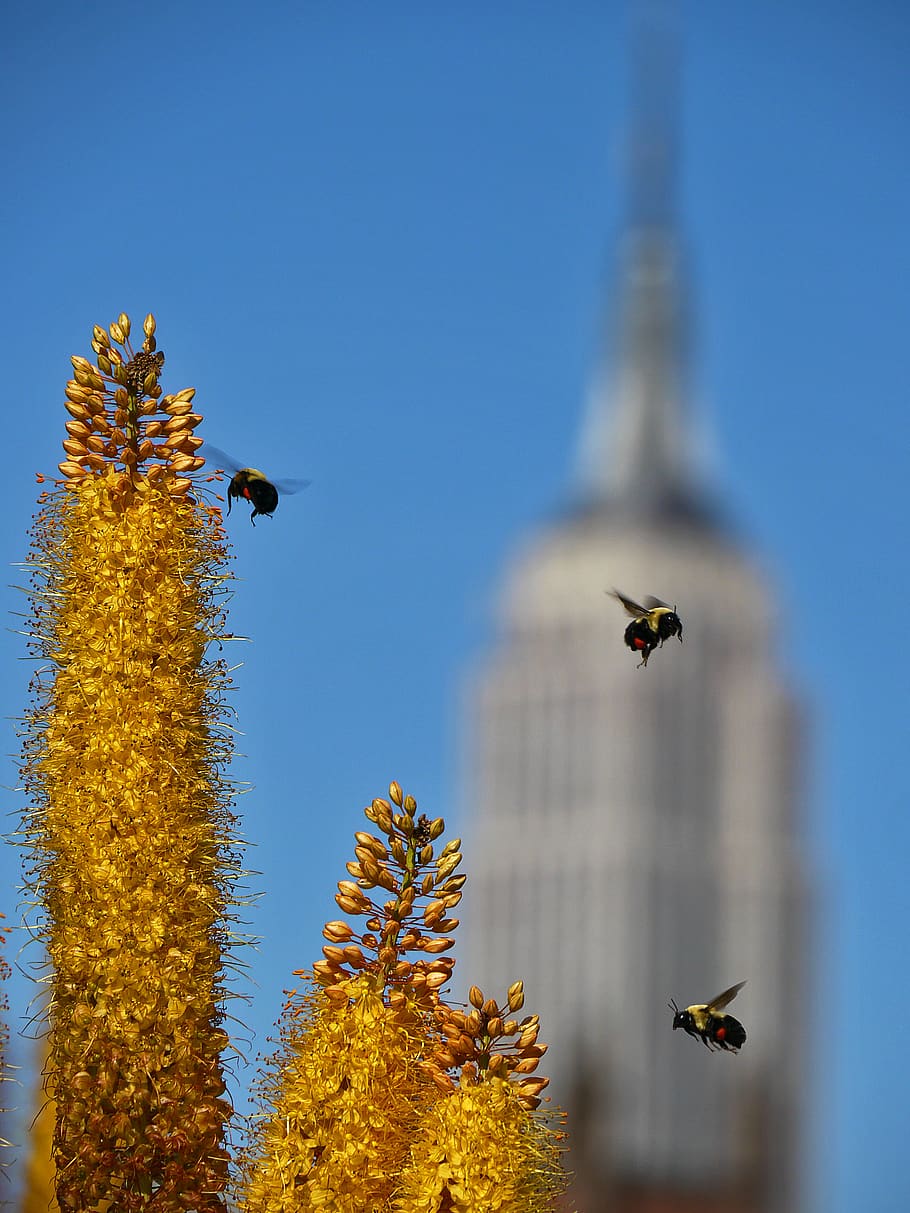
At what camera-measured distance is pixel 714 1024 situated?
1114cm

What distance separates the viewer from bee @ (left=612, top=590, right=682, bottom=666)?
12.0 metres

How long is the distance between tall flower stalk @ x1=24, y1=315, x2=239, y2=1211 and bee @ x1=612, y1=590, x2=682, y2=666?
12.5ft

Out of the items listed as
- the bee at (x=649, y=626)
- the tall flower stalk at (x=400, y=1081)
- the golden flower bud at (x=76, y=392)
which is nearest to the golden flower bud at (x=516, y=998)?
the tall flower stalk at (x=400, y=1081)

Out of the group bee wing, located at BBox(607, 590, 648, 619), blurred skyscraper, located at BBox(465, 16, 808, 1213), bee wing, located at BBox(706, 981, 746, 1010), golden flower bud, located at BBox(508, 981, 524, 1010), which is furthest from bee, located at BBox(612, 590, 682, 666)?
blurred skyscraper, located at BBox(465, 16, 808, 1213)

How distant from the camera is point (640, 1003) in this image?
186 metres

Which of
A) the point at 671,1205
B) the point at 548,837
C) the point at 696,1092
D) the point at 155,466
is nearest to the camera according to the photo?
the point at 155,466

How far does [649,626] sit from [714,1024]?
2.03 m

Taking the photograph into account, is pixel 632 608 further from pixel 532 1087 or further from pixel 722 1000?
pixel 532 1087

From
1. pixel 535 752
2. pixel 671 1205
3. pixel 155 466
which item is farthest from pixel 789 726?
pixel 155 466

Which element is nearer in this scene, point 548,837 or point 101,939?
point 101,939

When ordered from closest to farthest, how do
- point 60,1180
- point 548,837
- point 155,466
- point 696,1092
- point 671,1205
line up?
1. point 60,1180
2. point 155,466
3. point 671,1205
4. point 696,1092
5. point 548,837

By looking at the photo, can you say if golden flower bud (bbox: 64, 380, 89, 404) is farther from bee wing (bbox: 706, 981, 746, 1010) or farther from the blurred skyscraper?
the blurred skyscraper

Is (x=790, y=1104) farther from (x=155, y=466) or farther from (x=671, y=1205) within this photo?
(x=155, y=466)

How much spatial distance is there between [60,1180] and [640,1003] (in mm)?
180427
